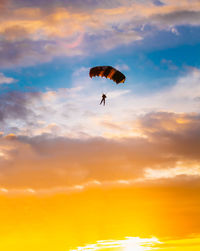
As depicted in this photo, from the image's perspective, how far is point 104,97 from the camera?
83500 mm

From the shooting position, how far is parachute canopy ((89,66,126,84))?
7900cm

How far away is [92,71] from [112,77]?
378cm

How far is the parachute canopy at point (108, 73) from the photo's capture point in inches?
Answer: 3110

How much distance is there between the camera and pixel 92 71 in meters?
80.1

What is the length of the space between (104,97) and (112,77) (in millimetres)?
5261

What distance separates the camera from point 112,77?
79688 millimetres

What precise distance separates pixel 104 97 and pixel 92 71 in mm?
6050

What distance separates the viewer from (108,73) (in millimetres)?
79125
